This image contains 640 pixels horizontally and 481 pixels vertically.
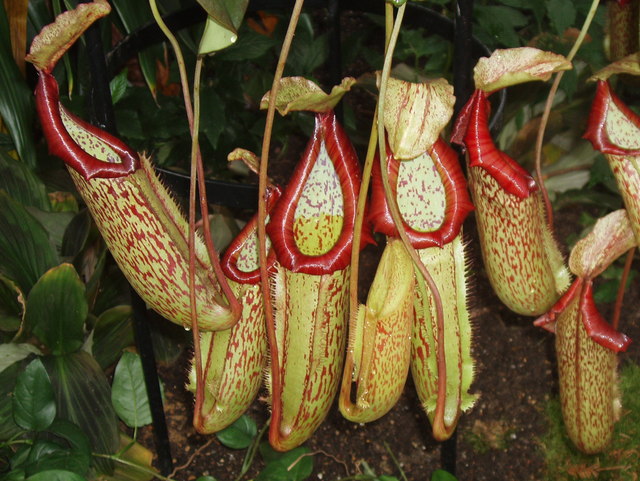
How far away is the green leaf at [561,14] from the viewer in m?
1.33

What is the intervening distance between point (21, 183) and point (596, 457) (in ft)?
4.39

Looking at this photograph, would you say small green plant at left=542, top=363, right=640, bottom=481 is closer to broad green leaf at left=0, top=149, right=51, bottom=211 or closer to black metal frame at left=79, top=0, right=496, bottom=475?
black metal frame at left=79, top=0, right=496, bottom=475

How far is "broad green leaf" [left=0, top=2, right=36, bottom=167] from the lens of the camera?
1.40m

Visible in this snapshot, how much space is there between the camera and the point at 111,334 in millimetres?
1549

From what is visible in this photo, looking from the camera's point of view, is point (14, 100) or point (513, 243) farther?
point (14, 100)

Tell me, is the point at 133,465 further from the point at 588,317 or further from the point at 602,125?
the point at 602,125

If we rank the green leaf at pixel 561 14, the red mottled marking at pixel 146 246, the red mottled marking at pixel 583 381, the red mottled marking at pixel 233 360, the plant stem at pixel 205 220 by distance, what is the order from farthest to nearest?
the green leaf at pixel 561 14 → the red mottled marking at pixel 583 381 → the red mottled marking at pixel 233 360 → the red mottled marking at pixel 146 246 → the plant stem at pixel 205 220

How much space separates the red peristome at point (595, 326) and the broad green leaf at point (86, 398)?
2.94 ft

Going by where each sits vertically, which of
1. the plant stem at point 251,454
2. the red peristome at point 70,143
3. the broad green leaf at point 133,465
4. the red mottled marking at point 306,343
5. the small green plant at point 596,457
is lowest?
the small green plant at point 596,457

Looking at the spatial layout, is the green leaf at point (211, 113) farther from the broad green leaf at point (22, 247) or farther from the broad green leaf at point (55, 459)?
the broad green leaf at point (55, 459)

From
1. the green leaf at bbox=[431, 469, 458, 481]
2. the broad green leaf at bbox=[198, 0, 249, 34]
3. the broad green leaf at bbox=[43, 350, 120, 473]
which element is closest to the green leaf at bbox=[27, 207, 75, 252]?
the broad green leaf at bbox=[43, 350, 120, 473]

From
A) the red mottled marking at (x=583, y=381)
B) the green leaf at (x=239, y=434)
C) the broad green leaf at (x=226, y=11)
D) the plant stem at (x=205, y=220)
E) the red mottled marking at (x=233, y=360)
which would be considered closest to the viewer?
the broad green leaf at (x=226, y=11)

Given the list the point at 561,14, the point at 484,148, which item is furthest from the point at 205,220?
the point at 561,14

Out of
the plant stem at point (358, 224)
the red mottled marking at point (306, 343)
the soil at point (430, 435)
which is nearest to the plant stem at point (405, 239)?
the plant stem at point (358, 224)
